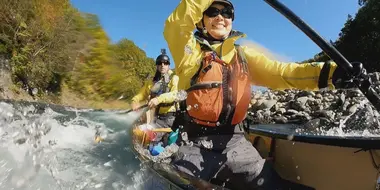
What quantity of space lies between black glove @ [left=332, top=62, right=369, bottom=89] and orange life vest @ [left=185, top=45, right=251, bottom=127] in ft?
2.53

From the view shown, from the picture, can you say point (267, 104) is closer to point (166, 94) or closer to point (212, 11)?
point (166, 94)

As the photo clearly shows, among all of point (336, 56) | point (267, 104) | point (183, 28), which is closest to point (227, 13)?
point (183, 28)

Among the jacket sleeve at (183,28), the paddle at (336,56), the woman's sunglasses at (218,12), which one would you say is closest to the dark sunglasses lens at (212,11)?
the woman's sunglasses at (218,12)

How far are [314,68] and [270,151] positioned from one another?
1.30 m

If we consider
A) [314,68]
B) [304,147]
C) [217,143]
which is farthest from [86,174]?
[314,68]

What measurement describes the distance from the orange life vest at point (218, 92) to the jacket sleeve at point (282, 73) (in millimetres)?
94

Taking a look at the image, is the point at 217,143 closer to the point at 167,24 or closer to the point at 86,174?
the point at 167,24

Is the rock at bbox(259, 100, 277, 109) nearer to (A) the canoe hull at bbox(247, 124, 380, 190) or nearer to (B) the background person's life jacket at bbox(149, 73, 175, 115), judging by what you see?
(B) the background person's life jacket at bbox(149, 73, 175, 115)

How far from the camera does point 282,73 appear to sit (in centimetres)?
266

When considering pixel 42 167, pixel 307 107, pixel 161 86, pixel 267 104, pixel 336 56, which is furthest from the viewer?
pixel 267 104

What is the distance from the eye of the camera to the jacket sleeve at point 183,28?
8.77 feet

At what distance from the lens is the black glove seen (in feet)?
6.68

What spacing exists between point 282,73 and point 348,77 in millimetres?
591

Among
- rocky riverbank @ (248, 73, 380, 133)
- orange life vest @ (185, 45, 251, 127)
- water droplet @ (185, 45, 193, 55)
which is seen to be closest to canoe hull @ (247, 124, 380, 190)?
orange life vest @ (185, 45, 251, 127)
